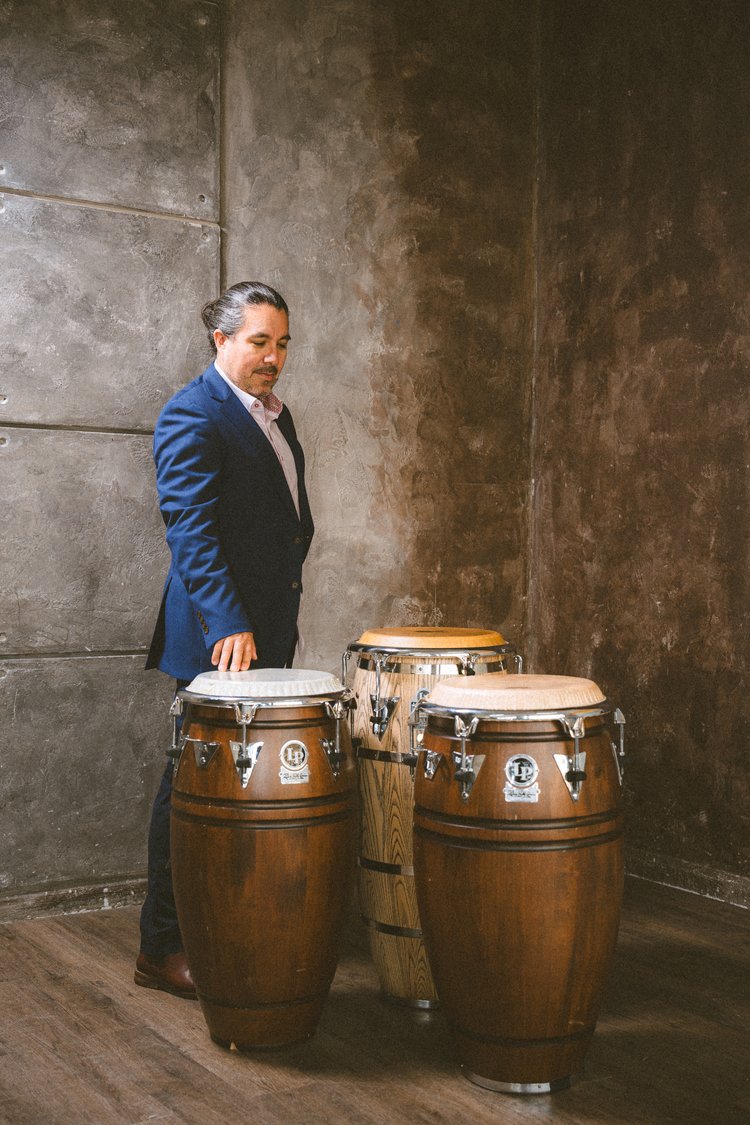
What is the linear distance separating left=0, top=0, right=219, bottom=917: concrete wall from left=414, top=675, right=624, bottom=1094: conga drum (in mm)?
1563

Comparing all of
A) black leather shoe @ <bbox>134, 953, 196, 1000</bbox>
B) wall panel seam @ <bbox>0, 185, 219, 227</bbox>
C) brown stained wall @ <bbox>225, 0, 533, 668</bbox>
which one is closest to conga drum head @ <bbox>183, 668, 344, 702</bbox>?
black leather shoe @ <bbox>134, 953, 196, 1000</bbox>

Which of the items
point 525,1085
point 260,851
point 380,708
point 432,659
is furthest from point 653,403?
point 525,1085

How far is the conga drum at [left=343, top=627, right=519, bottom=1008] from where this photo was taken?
2713 millimetres

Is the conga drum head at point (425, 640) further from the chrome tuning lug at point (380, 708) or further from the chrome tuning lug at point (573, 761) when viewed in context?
the chrome tuning lug at point (573, 761)

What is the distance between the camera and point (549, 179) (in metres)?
4.38

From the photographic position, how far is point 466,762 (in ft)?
7.37

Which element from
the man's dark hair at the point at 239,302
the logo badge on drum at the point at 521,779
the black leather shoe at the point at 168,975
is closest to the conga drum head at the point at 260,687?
the logo badge on drum at the point at 521,779

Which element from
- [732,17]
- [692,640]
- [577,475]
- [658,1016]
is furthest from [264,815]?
[732,17]

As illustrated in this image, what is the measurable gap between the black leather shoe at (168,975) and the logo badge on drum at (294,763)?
2.29 feet

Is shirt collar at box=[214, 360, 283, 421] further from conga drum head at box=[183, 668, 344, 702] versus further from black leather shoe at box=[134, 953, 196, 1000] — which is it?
black leather shoe at box=[134, 953, 196, 1000]

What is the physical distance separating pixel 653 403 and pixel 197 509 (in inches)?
75.4

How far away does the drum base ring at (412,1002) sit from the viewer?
2.74m

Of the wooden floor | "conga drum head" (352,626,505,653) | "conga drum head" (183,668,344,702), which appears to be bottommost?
the wooden floor

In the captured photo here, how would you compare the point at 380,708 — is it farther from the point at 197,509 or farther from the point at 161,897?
the point at 161,897
